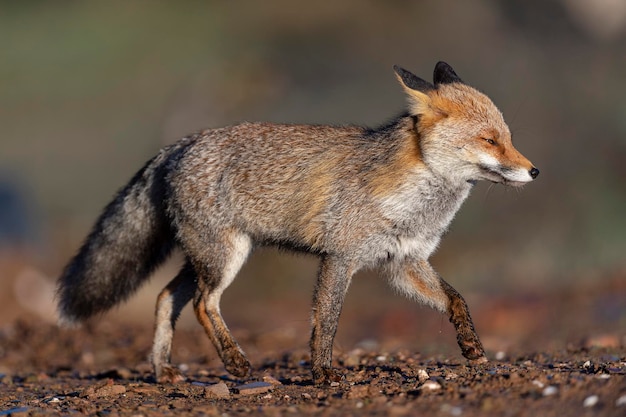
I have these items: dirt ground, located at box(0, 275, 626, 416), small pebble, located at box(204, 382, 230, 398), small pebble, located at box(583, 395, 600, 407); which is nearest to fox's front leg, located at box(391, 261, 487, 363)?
dirt ground, located at box(0, 275, 626, 416)

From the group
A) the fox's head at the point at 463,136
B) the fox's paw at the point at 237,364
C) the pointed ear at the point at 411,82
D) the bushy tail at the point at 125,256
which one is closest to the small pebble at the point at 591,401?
the fox's head at the point at 463,136

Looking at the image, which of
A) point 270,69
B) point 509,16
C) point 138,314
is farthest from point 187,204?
point 509,16

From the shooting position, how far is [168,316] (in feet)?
30.7

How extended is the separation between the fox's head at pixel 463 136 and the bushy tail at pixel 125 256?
2773 millimetres

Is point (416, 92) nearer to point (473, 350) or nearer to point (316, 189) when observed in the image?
point (316, 189)

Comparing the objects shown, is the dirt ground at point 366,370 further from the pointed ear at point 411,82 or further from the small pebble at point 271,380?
the pointed ear at point 411,82

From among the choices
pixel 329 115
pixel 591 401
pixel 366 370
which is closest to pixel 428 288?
pixel 366 370

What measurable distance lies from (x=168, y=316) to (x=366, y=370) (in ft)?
6.99

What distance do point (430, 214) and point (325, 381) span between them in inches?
66.3

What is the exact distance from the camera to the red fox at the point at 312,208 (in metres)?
8.10

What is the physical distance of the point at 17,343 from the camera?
11875 millimetres

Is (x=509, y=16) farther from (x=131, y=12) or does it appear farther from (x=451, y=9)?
(x=131, y=12)

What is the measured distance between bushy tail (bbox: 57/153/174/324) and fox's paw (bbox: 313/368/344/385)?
247 cm

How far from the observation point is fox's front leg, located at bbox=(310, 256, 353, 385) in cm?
793
